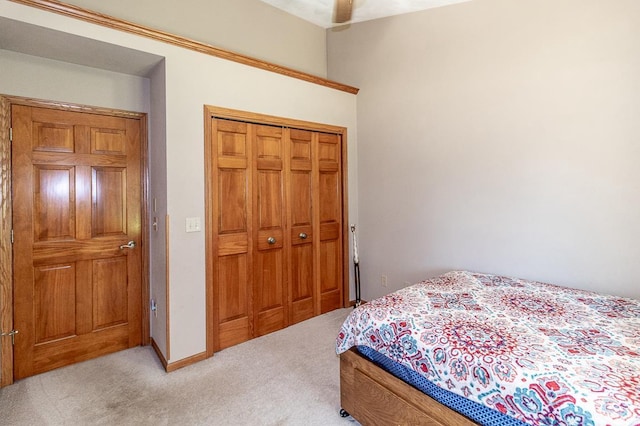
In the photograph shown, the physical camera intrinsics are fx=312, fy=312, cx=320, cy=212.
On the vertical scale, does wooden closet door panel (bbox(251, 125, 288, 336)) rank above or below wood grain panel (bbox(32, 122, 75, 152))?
below

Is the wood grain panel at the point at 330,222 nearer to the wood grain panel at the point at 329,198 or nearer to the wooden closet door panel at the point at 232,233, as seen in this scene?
the wood grain panel at the point at 329,198

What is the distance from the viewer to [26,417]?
1.92 meters

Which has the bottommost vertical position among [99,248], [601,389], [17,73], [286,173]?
[601,389]

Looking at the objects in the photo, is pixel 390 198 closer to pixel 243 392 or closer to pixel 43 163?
pixel 243 392

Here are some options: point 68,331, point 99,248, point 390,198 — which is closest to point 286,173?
point 390,198

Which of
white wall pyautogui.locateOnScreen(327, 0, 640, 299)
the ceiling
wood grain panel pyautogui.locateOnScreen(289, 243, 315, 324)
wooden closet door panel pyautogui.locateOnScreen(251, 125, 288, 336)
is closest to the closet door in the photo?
wood grain panel pyautogui.locateOnScreen(289, 243, 315, 324)

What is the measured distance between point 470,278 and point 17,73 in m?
3.74

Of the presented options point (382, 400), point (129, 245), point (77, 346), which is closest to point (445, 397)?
point (382, 400)

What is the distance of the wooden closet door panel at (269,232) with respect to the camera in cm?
294

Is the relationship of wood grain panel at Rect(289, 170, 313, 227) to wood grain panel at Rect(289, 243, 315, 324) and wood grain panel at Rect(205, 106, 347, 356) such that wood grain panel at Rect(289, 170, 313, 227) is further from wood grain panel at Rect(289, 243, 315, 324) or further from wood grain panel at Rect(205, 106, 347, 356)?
wood grain panel at Rect(289, 243, 315, 324)

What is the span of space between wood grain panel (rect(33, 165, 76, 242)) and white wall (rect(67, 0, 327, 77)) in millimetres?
1287

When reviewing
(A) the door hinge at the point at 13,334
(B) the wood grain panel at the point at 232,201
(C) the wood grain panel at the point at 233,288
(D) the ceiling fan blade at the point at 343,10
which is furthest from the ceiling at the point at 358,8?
(A) the door hinge at the point at 13,334

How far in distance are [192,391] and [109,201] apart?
1.71 meters

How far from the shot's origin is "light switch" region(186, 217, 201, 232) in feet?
8.21
